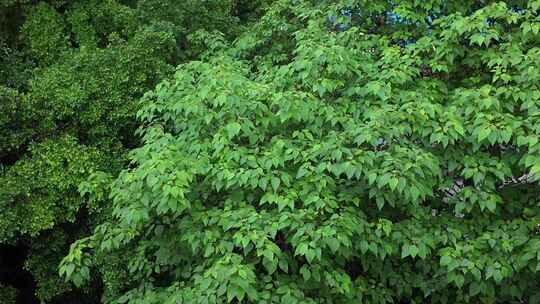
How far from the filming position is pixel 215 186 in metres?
4.13

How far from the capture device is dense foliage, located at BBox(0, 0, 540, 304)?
394cm

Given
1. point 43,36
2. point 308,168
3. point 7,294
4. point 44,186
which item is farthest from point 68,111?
point 308,168

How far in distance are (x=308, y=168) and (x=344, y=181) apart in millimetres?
337

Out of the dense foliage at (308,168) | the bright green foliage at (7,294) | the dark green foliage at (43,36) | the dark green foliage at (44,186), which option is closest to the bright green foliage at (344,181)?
the dense foliage at (308,168)

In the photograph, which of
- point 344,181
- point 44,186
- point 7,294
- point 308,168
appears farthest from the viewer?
point 7,294

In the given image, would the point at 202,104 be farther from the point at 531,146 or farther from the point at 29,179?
the point at 531,146

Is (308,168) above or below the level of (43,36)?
below

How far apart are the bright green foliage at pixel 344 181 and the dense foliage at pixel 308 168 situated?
0.05 feet

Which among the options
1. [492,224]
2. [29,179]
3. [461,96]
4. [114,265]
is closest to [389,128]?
[461,96]

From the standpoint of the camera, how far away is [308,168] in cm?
404

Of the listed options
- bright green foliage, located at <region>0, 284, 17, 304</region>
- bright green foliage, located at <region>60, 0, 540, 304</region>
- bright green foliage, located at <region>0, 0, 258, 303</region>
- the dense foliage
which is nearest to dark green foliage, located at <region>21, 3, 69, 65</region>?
bright green foliage, located at <region>0, 0, 258, 303</region>

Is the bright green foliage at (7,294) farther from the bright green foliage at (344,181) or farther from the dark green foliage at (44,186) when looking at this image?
the bright green foliage at (344,181)

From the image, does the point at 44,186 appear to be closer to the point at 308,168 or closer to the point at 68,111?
the point at 68,111

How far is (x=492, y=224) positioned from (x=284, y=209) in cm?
146
